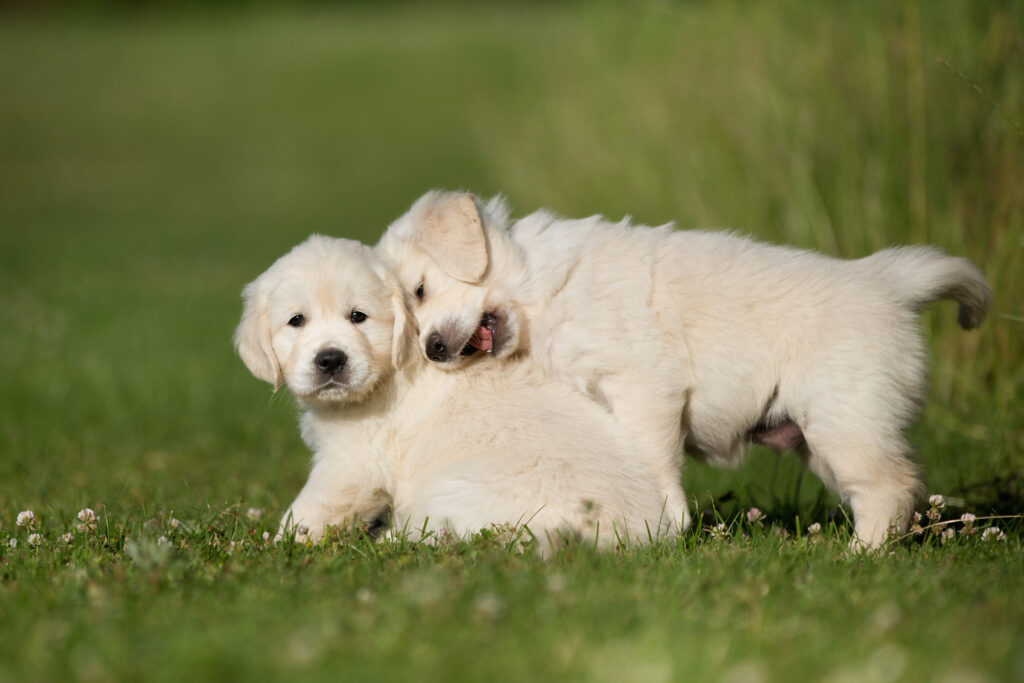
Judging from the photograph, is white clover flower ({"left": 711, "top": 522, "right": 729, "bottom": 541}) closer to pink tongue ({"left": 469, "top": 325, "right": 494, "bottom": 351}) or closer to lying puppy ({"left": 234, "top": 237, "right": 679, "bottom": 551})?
lying puppy ({"left": 234, "top": 237, "right": 679, "bottom": 551})

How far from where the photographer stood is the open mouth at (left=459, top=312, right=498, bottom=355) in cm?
498

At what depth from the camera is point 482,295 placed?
5.06 meters

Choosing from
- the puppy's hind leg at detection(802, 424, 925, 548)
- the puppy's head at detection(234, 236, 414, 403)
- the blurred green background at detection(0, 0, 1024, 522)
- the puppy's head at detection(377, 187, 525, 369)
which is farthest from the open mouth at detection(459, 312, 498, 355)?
the puppy's hind leg at detection(802, 424, 925, 548)

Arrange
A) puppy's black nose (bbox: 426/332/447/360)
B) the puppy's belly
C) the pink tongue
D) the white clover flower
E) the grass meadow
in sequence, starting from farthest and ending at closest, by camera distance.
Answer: the pink tongue → puppy's black nose (bbox: 426/332/447/360) → the puppy's belly → the white clover flower → the grass meadow

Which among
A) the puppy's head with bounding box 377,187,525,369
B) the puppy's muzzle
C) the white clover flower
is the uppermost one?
the puppy's head with bounding box 377,187,525,369

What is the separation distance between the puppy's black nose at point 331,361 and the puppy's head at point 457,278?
1.32 ft

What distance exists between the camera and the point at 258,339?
491 cm

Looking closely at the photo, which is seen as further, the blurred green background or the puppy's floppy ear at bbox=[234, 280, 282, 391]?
the blurred green background

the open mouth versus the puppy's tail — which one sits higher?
the puppy's tail

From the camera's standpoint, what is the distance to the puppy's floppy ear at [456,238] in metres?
5.07

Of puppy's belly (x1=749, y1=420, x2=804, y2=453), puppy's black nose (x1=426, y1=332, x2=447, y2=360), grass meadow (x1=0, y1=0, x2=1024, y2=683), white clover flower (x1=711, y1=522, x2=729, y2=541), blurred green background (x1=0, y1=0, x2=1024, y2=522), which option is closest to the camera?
grass meadow (x1=0, y1=0, x2=1024, y2=683)

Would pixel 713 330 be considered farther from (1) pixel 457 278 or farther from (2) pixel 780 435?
(1) pixel 457 278

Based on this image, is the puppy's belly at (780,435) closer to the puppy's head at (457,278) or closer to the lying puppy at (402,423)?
the lying puppy at (402,423)

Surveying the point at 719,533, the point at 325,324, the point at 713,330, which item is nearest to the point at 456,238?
the point at 325,324
